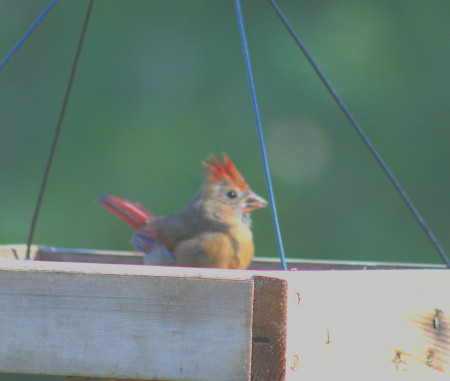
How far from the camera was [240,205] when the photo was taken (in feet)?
11.9

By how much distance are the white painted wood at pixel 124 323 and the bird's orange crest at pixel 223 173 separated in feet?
6.21

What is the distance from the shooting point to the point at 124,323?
1669mm

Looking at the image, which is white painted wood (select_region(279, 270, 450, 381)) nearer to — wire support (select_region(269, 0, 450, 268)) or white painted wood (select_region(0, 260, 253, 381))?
white painted wood (select_region(0, 260, 253, 381))

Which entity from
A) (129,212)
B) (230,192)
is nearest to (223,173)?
(230,192)

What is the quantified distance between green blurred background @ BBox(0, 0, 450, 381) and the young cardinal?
2437 mm

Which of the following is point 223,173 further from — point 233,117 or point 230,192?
point 233,117

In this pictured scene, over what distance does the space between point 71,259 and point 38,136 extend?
355cm

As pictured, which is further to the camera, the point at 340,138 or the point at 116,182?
the point at 340,138

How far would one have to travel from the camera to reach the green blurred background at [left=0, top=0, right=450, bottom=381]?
6.25 metres

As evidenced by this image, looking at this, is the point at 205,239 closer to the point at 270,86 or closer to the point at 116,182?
the point at 116,182

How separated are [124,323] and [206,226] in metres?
1.82

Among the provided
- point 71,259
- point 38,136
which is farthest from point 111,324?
point 38,136

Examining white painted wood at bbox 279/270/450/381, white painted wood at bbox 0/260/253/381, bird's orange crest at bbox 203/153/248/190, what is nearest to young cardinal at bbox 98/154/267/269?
bird's orange crest at bbox 203/153/248/190

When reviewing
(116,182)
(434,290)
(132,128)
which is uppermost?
(132,128)
